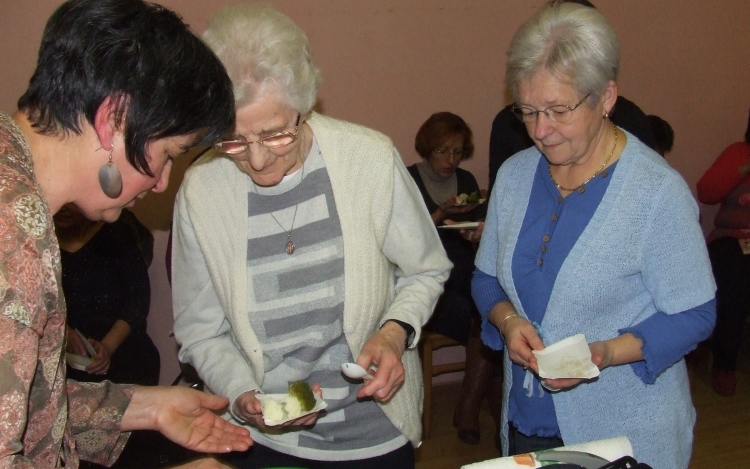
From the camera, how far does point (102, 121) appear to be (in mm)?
1092

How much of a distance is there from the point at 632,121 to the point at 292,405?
1.56m

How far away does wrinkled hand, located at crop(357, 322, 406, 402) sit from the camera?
5.27ft

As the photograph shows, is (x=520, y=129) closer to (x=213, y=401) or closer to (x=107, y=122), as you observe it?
(x=213, y=401)

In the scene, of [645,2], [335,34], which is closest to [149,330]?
[335,34]

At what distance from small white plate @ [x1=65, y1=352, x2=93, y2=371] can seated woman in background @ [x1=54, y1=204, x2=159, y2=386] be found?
0.16 ft

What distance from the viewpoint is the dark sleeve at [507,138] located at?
2537 millimetres

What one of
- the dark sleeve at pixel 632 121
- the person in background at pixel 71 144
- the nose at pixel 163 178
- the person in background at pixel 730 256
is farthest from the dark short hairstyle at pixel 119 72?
the person in background at pixel 730 256

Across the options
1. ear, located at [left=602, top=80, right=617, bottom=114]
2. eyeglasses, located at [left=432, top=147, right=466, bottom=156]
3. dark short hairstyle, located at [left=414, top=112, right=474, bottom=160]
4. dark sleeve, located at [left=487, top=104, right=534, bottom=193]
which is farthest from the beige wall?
ear, located at [left=602, top=80, right=617, bottom=114]

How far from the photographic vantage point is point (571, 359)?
1588 mm

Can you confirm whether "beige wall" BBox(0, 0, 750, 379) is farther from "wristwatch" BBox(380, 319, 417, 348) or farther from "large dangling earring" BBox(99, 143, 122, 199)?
"large dangling earring" BBox(99, 143, 122, 199)

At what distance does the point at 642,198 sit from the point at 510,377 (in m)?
0.62

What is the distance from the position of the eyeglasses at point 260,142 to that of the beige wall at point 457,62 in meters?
2.10

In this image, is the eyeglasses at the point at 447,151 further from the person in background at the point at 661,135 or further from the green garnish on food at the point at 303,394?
the green garnish on food at the point at 303,394

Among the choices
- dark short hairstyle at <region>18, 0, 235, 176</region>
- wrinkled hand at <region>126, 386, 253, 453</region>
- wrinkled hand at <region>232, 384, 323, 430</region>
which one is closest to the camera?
dark short hairstyle at <region>18, 0, 235, 176</region>
